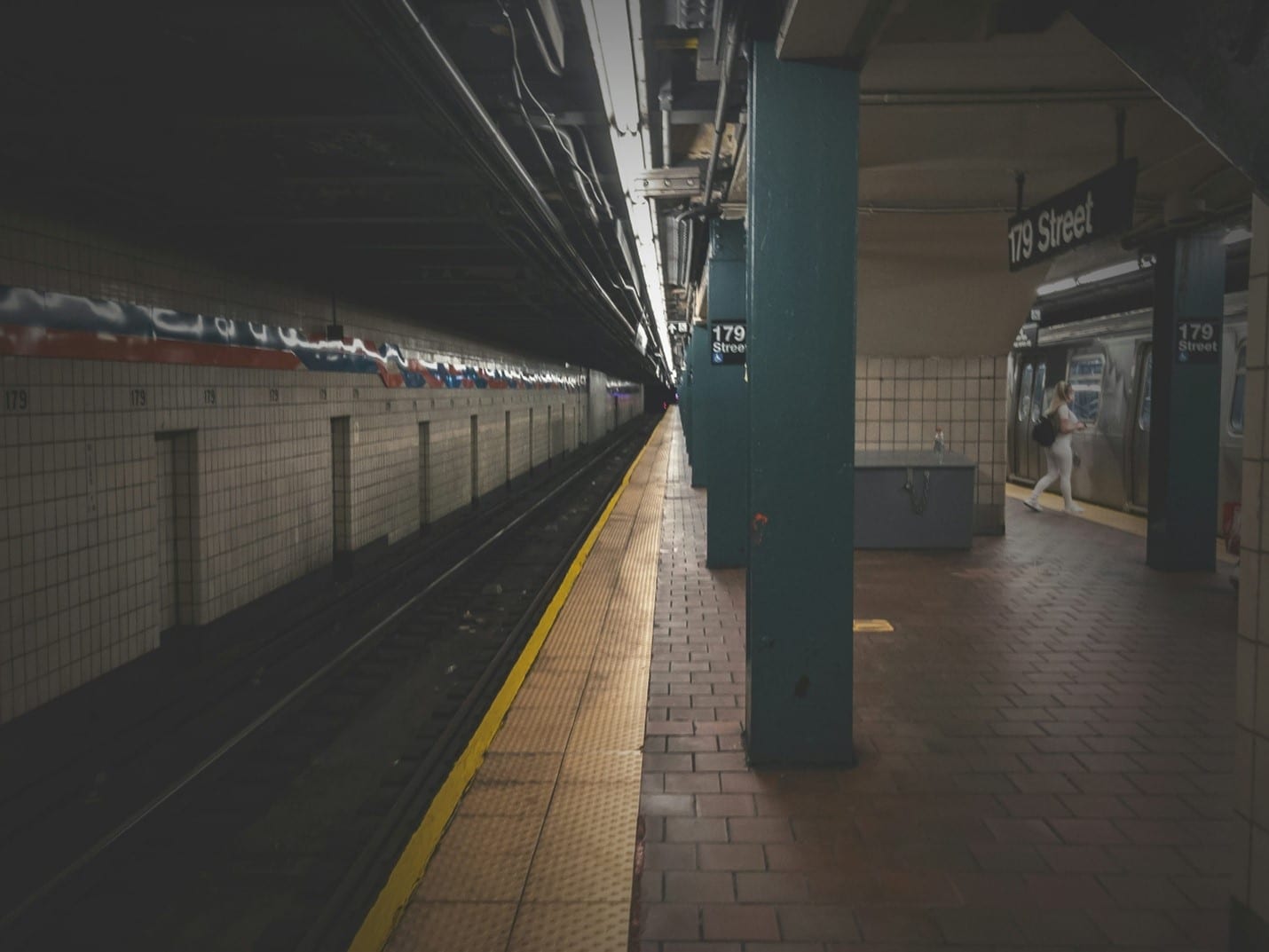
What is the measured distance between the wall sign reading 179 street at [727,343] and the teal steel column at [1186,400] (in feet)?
12.7

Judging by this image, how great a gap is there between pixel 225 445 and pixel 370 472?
3498 mm

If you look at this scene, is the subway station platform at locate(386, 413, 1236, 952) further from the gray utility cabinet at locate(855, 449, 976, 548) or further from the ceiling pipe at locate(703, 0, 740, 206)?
the ceiling pipe at locate(703, 0, 740, 206)

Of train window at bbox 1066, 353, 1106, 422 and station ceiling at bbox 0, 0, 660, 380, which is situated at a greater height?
station ceiling at bbox 0, 0, 660, 380

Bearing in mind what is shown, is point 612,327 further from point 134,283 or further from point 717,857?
point 717,857

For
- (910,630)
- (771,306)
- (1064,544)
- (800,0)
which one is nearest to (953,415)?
(1064,544)

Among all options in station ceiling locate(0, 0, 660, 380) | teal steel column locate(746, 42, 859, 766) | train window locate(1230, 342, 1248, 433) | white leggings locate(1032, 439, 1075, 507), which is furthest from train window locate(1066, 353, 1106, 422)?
teal steel column locate(746, 42, 859, 766)

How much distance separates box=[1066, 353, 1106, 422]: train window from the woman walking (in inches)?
33.0

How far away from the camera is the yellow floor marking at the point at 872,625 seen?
607cm

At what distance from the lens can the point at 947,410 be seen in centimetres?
1000

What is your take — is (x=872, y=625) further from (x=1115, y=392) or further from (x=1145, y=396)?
(x=1115, y=392)

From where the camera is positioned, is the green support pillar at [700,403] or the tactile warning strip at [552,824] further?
the green support pillar at [700,403]

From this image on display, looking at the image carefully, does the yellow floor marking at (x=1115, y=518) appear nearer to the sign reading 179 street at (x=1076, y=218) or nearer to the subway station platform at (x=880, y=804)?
the subway station platform at (x=880, y=804)

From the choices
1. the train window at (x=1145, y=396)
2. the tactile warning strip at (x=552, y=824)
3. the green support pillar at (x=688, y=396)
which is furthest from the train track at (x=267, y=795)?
the green support pillar at (x=688, y=396)

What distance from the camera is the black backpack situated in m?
10.5
